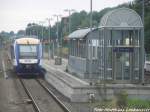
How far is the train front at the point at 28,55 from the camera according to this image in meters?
39.5

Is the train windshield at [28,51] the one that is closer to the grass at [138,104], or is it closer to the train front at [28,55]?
the train front at [28,55]

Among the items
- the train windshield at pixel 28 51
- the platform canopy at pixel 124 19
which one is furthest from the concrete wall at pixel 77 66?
the platform canopy at pixel 124 19

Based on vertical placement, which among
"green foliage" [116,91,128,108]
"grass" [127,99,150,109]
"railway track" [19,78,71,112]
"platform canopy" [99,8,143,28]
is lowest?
"railway track" [19,78,71,112]

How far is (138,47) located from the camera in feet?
89.8

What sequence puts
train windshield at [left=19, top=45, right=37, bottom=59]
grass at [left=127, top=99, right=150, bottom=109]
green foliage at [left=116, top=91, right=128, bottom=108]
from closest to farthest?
grass at [left=127, top=99, right=150, bottom=109], green foliage at [left=116, top=91, right=128, bottom=108], train windshield at [left=19, top=45, right=37, bottom=59]

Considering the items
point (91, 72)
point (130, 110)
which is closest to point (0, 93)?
point (91, 72)

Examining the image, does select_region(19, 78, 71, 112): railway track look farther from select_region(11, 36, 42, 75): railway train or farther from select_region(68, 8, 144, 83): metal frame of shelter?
select_region(11, 36, 42, 75): railway train

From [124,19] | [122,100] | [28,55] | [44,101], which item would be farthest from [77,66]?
[122,100]

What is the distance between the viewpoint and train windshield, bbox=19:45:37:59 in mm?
39781

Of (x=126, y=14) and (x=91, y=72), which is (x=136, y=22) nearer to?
(x=126, y=14)

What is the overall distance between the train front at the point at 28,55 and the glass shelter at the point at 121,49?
12896 mm

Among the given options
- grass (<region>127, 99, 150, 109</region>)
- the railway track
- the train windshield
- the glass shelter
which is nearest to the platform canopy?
the glass shelter

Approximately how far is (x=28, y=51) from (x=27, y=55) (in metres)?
0.38

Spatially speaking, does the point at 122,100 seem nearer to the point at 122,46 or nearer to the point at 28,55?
the point at 122,46
